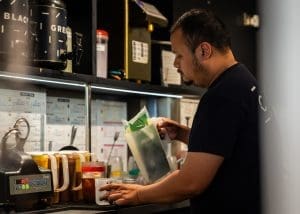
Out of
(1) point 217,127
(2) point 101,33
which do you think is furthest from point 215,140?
(2) point 101,33

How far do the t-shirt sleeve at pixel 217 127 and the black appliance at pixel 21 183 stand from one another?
0.48 m

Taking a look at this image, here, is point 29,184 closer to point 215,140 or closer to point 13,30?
point 13,30

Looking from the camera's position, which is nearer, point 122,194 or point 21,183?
point 21,183

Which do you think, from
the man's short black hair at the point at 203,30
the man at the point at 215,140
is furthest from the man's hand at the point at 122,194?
the man's short black hair at the point at 203,30

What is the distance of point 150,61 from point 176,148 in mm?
484

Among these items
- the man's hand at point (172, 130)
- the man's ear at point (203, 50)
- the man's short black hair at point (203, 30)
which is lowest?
the man's hand at point (172, 130)

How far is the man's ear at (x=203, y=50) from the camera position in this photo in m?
1.60

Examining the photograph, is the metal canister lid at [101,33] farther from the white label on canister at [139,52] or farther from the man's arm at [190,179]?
the man's arm at [190,179]

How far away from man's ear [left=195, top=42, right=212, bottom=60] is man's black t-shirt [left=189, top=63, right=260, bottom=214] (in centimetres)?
10

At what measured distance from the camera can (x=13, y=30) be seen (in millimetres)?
1468

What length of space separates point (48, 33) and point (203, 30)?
0.52 metres

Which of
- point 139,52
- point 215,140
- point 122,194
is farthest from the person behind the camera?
point 139,52

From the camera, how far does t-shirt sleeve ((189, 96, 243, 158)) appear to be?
1442mm

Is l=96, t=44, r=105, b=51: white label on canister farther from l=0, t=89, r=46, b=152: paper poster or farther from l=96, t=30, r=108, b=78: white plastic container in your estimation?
l=0, t=89, r=46, b=152: paper poster
